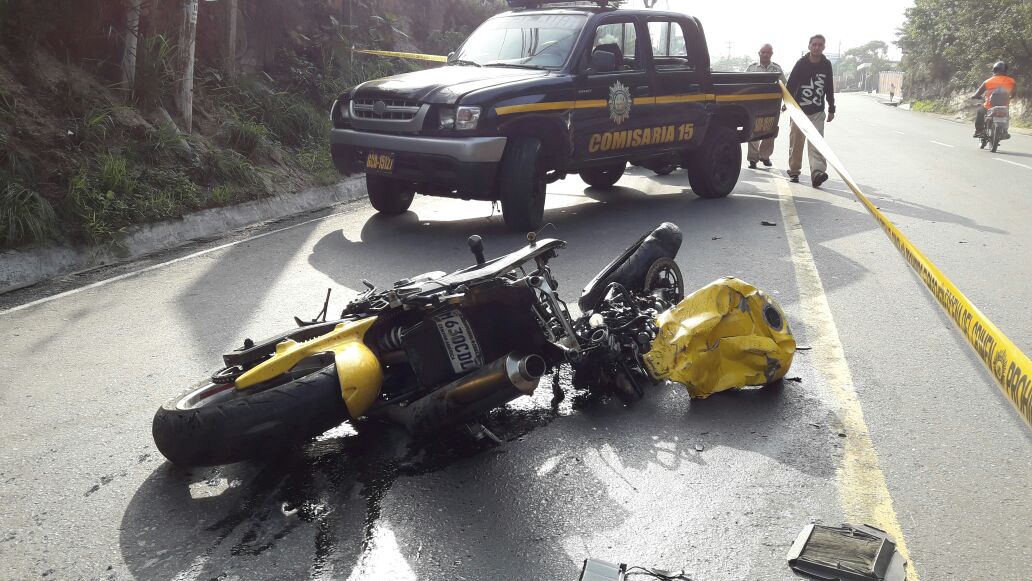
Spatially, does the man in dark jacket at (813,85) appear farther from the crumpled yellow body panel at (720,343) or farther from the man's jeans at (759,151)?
the crumpled yellow body panel at (720,343)

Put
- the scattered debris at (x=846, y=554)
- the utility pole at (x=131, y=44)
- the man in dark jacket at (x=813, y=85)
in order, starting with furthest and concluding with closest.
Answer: the man in dark jacket at (x=813, y=85)
the utility pole at (x=131, y=44)
the scattered debris at (x=846, y=554)

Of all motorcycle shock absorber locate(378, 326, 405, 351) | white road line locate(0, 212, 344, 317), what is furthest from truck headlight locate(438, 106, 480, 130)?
motorcycle shock absorber locate(378, 326, 405, 351)

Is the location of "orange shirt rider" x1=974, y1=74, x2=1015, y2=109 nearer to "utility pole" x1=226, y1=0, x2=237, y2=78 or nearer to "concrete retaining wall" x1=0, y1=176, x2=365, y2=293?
"concrete retaining wall" x1=0, y1=176, x2=365, y2=293

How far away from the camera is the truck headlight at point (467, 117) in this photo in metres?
8.47

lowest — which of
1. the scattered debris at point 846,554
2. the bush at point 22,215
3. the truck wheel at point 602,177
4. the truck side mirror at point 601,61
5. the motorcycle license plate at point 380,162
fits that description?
the truck wheel at point 602,177

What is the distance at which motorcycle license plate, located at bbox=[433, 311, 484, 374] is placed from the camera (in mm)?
4039

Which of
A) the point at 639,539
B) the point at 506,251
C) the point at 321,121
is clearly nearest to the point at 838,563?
the point at 639,539

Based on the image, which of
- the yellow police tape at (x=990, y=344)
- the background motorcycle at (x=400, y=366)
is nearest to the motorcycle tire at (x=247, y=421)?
the background motorcycle at (x=400, y=366)

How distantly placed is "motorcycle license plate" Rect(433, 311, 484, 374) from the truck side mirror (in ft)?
18.6

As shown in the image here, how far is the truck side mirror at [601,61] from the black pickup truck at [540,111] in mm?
11

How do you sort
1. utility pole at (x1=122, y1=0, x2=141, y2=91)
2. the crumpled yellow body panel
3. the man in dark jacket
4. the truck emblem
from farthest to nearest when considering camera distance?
the man in dark jacket → utility pole at (x1=122, y1=0, x2=141, y2=91) → the truck emblem → the crumpled yellow body panel

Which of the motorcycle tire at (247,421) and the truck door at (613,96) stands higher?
the truck door at (613,96)

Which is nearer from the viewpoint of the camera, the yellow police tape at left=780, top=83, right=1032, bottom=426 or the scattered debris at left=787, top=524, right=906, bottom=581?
the yellow police tape at left=780, top=83, right=1032, bottom=426

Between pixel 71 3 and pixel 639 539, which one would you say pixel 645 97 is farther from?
pixel 639 539
